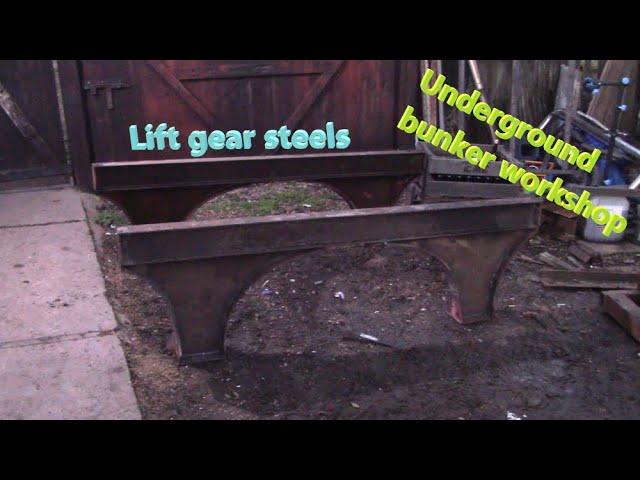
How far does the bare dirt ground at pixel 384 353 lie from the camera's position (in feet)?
11.0

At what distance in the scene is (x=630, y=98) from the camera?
689 cm

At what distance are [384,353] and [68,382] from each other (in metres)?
1.85

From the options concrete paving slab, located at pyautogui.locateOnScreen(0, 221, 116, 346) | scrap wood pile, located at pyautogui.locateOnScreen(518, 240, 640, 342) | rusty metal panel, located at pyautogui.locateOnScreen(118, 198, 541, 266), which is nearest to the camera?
rusty metal panel, located at pyautogui.locateOnScreen(118, 198, 541, 266)

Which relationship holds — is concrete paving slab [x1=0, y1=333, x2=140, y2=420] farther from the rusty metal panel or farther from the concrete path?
the rusty metal panel

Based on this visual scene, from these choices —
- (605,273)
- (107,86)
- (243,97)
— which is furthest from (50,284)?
(605,273)

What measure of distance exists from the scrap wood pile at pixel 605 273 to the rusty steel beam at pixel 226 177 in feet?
4.46

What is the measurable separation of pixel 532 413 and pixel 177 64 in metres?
5.10

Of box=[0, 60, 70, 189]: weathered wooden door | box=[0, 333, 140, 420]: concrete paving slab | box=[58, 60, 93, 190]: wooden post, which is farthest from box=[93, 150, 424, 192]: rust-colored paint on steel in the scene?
box=[0, 60, 70, 189]: weathered wooden door

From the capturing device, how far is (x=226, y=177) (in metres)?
4.68

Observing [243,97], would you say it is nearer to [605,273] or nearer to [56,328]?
[56,328]

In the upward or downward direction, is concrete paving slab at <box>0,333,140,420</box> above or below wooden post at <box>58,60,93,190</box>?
below

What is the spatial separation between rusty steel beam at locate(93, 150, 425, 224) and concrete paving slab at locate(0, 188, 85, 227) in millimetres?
1306

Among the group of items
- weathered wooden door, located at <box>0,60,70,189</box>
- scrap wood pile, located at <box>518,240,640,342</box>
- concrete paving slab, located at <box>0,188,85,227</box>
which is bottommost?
scrap wood pile, located at <box>518,240,640,342</box>

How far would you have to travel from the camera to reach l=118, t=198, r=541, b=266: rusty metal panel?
326cm
